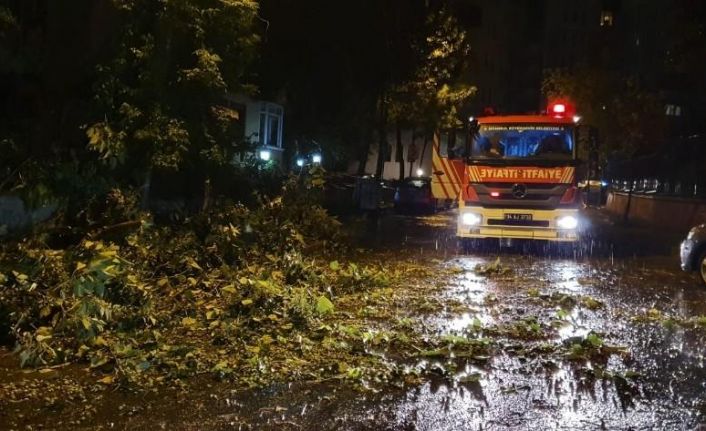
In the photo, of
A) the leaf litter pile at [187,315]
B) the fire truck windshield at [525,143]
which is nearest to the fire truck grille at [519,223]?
the fire truck windshield at [525,143]

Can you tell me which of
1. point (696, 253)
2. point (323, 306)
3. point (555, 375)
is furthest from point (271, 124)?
point (555, 375)

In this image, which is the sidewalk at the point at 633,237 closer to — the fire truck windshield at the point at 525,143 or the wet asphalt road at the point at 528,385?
the fire truck windshield at the point at 525,143

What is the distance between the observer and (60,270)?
7.64 metres

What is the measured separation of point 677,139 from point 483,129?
1659cm

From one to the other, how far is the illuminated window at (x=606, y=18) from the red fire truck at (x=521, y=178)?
66314mm

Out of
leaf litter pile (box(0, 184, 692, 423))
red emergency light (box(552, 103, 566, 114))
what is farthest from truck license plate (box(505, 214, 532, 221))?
leaf litter pile (box(0, 184, 692, 423))

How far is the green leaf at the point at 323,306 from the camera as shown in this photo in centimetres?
854

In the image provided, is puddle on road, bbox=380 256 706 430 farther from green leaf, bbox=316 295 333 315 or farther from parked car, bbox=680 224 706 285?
parked car, bbox=680 224 706 285

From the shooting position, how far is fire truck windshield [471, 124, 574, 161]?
14211mm

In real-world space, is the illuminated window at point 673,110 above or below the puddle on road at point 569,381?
above

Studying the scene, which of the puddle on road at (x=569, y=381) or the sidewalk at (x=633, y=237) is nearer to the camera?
the puddle on road at (x=569, y=381)

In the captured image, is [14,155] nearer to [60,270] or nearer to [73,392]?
[60,270]

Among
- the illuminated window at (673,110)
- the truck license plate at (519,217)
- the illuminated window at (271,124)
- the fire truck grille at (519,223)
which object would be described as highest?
the illuminated window at (673,110)

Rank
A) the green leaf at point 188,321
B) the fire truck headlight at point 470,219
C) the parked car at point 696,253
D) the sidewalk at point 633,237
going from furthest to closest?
the sidewalk at point 633,237, the fire truck headlight at point 470,219, the parked car at point 696,253, the green leaf at point 188,321
